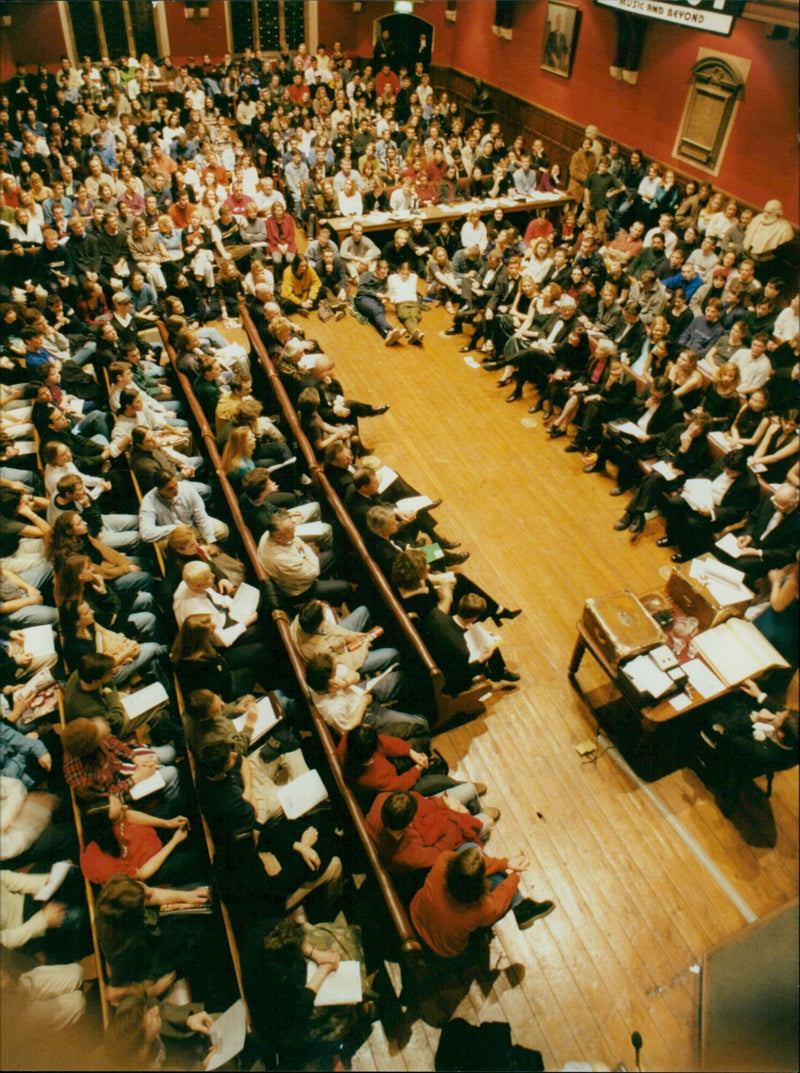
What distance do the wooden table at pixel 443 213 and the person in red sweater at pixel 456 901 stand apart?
7.92m

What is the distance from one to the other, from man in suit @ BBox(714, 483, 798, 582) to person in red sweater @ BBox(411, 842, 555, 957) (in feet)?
6.22

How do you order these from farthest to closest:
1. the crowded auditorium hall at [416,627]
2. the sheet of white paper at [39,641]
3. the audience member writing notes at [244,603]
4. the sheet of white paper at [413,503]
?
1. the sheet of white paper at [413,503]
2. the audience member writing notes at [244,603]
3. the sheet of white paper at [39,641]
4. the crowded auditorium hall at [416,627]

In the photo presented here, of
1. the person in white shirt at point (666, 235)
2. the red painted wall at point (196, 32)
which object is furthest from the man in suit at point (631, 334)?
the red painted wall at point (196, 32)

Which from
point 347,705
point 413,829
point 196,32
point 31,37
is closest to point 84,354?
point 347,705

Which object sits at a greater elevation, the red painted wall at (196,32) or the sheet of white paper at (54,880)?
the red painted wall at (196,32)

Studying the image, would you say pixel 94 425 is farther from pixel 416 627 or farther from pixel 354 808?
pixel 354 808

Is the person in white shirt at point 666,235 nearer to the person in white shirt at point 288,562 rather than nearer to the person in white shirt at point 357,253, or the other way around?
the person in white shirt at point 357,253

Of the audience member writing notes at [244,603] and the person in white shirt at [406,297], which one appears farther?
the person in white shirt at [406,297]

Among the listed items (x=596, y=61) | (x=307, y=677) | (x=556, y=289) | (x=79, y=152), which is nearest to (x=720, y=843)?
(x=307, y=677)

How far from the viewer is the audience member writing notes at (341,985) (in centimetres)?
236

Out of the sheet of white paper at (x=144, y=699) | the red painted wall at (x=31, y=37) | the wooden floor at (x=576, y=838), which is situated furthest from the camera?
the red painted wall at (x=31, y=37)

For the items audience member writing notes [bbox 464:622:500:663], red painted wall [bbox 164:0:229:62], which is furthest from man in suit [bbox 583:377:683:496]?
red painted wall [bbox 164:0:229:62]

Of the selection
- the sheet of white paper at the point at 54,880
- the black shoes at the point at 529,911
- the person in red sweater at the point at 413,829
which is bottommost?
the black shoes at the point at 529,911

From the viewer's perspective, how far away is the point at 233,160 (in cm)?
992
